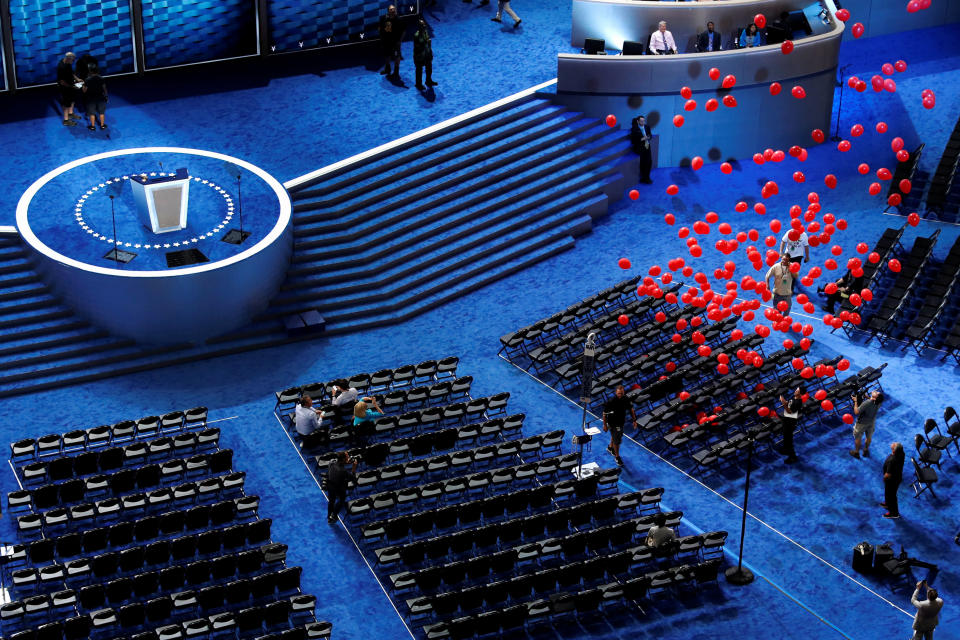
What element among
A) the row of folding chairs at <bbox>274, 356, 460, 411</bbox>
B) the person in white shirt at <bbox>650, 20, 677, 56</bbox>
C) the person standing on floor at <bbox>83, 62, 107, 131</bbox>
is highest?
the person in white shirt at <bbox>650, 20, 677, 56</bbox>

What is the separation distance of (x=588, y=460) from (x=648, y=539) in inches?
116

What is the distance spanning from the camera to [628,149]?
38500 mm

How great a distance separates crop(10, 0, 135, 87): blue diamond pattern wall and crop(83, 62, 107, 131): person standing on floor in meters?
2.13

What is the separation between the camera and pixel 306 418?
2942 cm

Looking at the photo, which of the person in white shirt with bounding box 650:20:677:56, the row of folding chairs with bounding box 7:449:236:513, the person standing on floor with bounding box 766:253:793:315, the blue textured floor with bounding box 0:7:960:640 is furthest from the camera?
the person in white shirt with bounding box 650:20:677:56

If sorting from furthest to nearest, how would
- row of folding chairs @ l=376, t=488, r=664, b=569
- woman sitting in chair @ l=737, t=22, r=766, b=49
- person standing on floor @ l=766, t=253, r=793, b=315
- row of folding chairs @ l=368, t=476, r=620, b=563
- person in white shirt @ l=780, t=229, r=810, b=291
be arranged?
woman sitting in chair @ l=737, t=22, r=766, b=49 < person in white shirt @ l=780, t=229, r=810, b=291 < person standing on floor @ l=766, t=253, r=793, b=315 < row of folding chairs @ l=368, t=476, r=620, b=563 < row of folding chairs @ l=376, t=488, r=664, b=569

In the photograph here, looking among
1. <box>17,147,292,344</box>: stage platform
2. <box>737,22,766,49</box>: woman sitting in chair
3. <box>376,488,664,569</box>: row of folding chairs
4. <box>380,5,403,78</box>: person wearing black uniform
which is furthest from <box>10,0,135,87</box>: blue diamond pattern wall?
<box>376,488,664,569</box>: row of folding chairs

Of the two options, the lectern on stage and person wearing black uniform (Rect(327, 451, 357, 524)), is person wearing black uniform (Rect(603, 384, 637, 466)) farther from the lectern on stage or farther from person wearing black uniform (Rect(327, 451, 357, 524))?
the lectern on stage

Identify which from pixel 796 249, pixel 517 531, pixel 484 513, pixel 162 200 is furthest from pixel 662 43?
pixel 517 531

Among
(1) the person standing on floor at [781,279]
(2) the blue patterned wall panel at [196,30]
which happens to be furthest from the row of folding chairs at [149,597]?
(2) the blue patterned wall panel at [196,30]

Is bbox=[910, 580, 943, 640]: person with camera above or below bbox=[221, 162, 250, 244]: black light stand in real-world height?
below

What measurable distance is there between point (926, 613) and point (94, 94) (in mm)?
21018

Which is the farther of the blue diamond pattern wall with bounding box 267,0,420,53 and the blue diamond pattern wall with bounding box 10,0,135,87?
the blue diamond pattern wall with bounding box 267,0,420,53

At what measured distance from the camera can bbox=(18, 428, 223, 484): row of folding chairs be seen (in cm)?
2816
